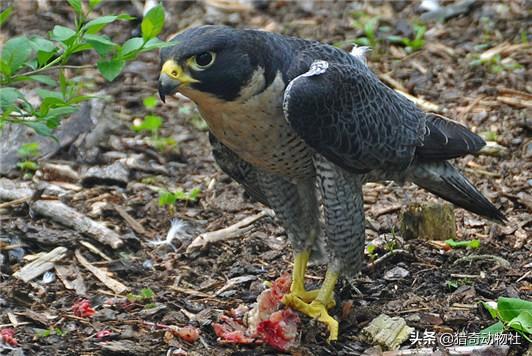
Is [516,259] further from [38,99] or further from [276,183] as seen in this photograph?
[38,99]

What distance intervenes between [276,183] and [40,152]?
93.6 inches

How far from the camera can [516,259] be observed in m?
5.70

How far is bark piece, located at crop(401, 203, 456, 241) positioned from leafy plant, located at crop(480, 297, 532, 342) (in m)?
1.20

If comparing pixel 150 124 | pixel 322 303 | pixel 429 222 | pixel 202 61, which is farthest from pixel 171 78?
pixel 150 124

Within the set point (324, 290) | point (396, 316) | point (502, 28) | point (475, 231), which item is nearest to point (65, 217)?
point (324, 290)

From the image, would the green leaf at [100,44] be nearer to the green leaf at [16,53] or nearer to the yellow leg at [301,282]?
the green leaf at [16,53]

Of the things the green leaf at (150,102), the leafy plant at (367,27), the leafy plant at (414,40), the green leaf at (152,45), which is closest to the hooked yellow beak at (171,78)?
the green leaf at (152,45)

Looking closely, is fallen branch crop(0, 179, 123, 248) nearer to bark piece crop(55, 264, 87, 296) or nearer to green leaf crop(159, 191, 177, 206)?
bark piece crop(55, 264, 87, 296)

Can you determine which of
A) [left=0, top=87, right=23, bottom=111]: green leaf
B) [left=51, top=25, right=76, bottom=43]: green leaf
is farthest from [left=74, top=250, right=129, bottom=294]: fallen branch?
[left=51, top=25, right=76, bottom=43]: green leaf

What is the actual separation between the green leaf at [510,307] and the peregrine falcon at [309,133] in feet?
2.74

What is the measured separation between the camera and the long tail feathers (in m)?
5.74

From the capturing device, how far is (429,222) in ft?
19.6

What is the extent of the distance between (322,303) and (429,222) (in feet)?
3.70

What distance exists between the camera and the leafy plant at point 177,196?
6.45 meters
